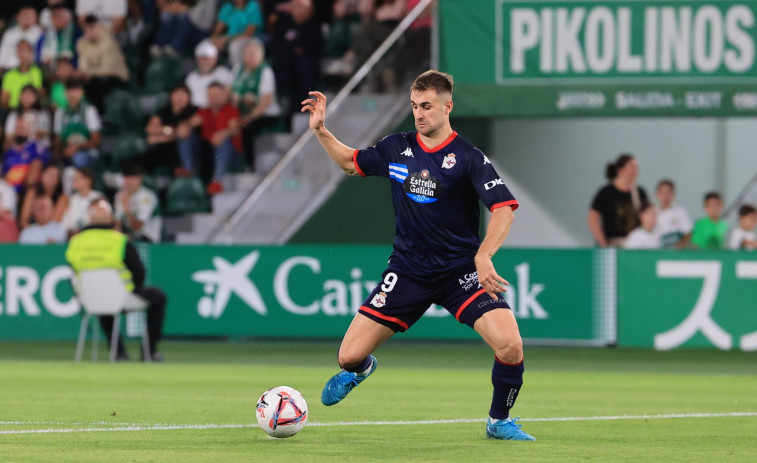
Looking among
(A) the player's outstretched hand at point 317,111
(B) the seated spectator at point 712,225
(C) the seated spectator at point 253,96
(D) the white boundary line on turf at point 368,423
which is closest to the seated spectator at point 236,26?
(C) the seated spectator at point 253,96

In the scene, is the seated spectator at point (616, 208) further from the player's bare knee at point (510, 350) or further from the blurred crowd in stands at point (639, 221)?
the player's bare knee at point (510, 350)

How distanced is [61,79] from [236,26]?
276 cm

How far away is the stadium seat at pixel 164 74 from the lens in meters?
22.1

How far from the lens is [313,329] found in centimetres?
1862

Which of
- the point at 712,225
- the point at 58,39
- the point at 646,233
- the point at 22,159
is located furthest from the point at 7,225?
the point at 712,225

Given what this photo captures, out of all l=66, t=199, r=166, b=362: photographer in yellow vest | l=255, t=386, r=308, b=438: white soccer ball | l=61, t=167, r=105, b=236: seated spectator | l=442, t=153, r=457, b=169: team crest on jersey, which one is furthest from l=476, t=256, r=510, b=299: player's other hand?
l=61, t=167, r=105, b=236: seated spectator

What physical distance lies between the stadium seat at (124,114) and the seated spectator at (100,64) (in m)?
0.37

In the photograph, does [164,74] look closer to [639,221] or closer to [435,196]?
[639,221]

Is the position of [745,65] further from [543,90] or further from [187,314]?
[187,314]

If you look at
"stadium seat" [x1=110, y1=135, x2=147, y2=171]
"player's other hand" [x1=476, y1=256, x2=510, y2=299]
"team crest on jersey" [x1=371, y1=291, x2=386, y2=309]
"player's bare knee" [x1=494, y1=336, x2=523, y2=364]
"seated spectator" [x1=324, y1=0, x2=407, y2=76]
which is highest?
"seated spectator" [x1=324, y1=0, x2=407, y2=76]

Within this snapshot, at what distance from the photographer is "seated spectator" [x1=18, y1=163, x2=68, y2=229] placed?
20297 mm

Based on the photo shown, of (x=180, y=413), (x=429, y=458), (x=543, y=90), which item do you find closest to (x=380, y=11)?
(x=543, y=90)

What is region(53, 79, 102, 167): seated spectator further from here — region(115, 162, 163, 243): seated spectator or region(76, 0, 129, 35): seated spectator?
region(115, 162, 163, 243): seated spectator

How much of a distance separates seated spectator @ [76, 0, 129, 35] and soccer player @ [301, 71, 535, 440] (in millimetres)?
14135
